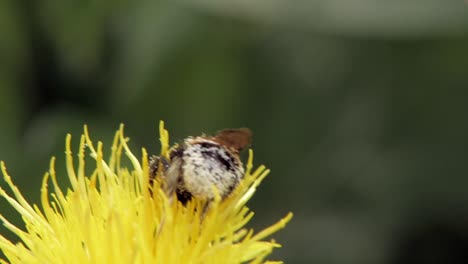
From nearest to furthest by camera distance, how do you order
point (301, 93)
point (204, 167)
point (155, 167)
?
point (204, 167) → point (155, 167) → point (301, 93)

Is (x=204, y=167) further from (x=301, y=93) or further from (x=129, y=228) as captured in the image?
(x=301, y=93)

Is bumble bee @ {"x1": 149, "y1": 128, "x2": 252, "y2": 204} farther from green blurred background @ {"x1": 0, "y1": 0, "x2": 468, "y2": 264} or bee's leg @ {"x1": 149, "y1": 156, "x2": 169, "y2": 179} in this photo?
green blurred background @ {"x1": 0, "y1": 0, "x2": 468, "y2": 264}

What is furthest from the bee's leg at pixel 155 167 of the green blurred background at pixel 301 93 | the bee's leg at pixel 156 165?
the green blurred background at pixel 301 93

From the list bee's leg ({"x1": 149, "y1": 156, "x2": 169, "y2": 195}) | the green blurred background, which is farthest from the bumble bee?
the green blurred background

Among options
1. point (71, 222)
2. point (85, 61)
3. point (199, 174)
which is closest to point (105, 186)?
point (71, 222)

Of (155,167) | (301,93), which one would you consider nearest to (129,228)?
(155,167)

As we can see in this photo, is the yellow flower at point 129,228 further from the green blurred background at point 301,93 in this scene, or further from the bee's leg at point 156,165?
the green blurred background at point 301,93
